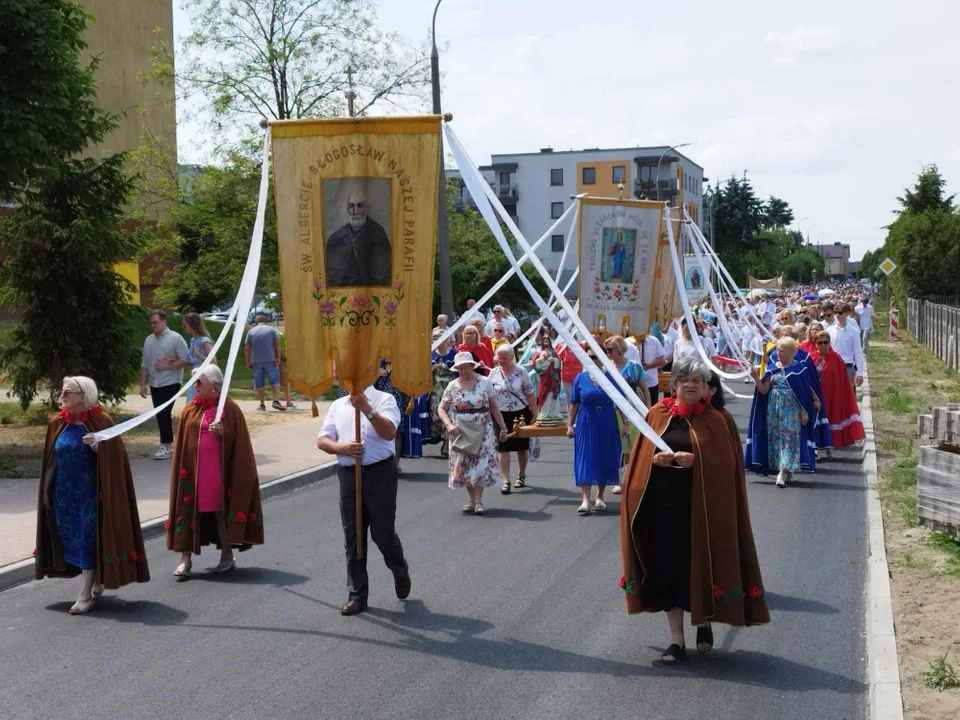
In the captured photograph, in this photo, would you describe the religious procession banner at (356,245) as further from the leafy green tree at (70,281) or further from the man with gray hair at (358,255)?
the leafy green tree at (70,281)

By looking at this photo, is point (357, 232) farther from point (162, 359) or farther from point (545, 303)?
point (162, 359)

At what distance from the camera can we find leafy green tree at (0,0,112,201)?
47.4ft

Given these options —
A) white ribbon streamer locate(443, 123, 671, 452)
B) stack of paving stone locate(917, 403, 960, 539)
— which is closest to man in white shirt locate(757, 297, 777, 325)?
stack of paving stone locate(917, 403, 960, 539)

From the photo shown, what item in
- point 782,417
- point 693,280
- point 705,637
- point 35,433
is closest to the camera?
point 705,637

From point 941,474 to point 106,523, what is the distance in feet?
21.9

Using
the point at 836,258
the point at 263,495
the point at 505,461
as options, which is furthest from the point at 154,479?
the point at 836,258

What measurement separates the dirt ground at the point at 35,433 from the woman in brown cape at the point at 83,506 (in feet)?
19.7

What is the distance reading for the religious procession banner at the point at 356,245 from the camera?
25.6 feet

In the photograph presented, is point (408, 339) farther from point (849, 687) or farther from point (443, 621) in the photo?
point (849, 687)

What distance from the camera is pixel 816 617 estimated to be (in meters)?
7.65

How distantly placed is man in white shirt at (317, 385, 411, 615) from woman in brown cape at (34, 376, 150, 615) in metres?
1.53

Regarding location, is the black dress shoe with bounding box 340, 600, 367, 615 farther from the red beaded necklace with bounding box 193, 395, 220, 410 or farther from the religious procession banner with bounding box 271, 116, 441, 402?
the red beaded necklace with bounding box 193, 395, 220, 410

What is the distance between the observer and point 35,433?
17406 millimetres

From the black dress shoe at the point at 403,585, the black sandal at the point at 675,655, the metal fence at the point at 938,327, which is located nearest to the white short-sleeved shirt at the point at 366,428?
the black dress shoe at the point at 403,585
